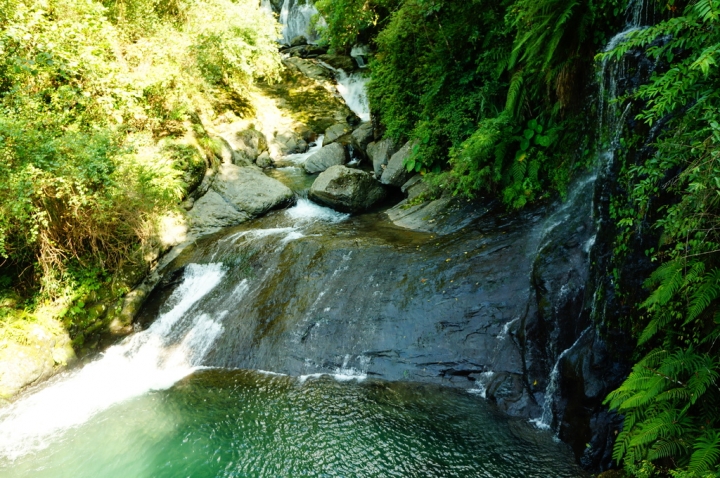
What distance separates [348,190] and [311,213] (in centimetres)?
115

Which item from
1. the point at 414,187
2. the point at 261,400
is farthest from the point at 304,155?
the point at 261,400

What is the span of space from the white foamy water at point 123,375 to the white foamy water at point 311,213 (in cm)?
259

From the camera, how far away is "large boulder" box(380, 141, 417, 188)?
1062 cm

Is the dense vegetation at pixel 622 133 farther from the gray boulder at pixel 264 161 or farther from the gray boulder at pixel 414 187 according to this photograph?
the gray boulder at pixel 264 161

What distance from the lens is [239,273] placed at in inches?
343

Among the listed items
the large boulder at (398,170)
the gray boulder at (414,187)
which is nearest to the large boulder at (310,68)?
the large boulder at (398,170)

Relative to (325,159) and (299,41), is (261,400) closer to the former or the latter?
(325,159)

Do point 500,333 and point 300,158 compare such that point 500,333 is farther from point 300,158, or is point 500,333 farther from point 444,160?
point 300,158

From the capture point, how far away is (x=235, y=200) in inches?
440

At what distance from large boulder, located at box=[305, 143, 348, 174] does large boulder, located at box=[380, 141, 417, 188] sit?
3.03 metres

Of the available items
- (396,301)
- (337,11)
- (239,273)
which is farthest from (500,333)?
(337,11)

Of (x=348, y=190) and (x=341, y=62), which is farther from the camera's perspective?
(x=341, y=62)

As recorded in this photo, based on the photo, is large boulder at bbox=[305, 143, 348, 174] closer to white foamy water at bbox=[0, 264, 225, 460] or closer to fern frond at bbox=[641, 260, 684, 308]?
white foamy water at bbox=[0, 264, 225, 460]

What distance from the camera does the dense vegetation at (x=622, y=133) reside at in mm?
3191
